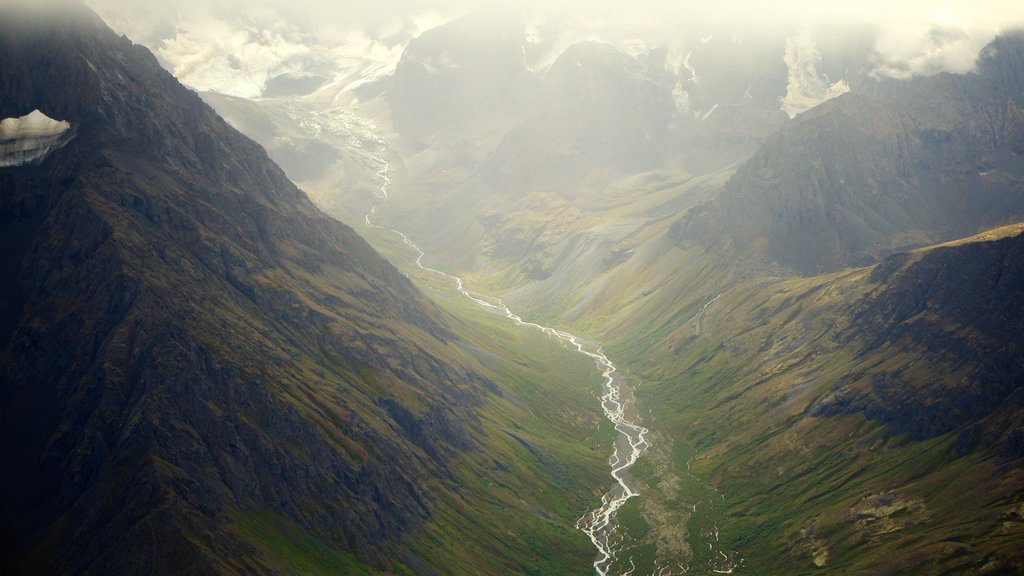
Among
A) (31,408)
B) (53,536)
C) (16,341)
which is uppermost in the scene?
(16,341)

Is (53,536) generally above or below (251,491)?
below

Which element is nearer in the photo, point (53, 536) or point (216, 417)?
point (53, 536)

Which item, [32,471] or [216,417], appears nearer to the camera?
[32,471]

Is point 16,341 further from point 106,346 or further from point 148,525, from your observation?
point 148,525

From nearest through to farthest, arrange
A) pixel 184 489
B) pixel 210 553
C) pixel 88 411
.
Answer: pixel 210 553, pixel 184 489, pixel 88 411

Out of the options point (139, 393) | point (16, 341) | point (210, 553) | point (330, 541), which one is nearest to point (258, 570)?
point (210, 553)

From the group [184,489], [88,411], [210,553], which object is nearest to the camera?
[210,553]

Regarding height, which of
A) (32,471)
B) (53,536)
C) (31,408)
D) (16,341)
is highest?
(16,341)

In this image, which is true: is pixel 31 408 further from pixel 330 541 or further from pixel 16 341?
pixel 330 541

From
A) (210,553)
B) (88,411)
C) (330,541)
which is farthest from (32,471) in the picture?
(330,541)
